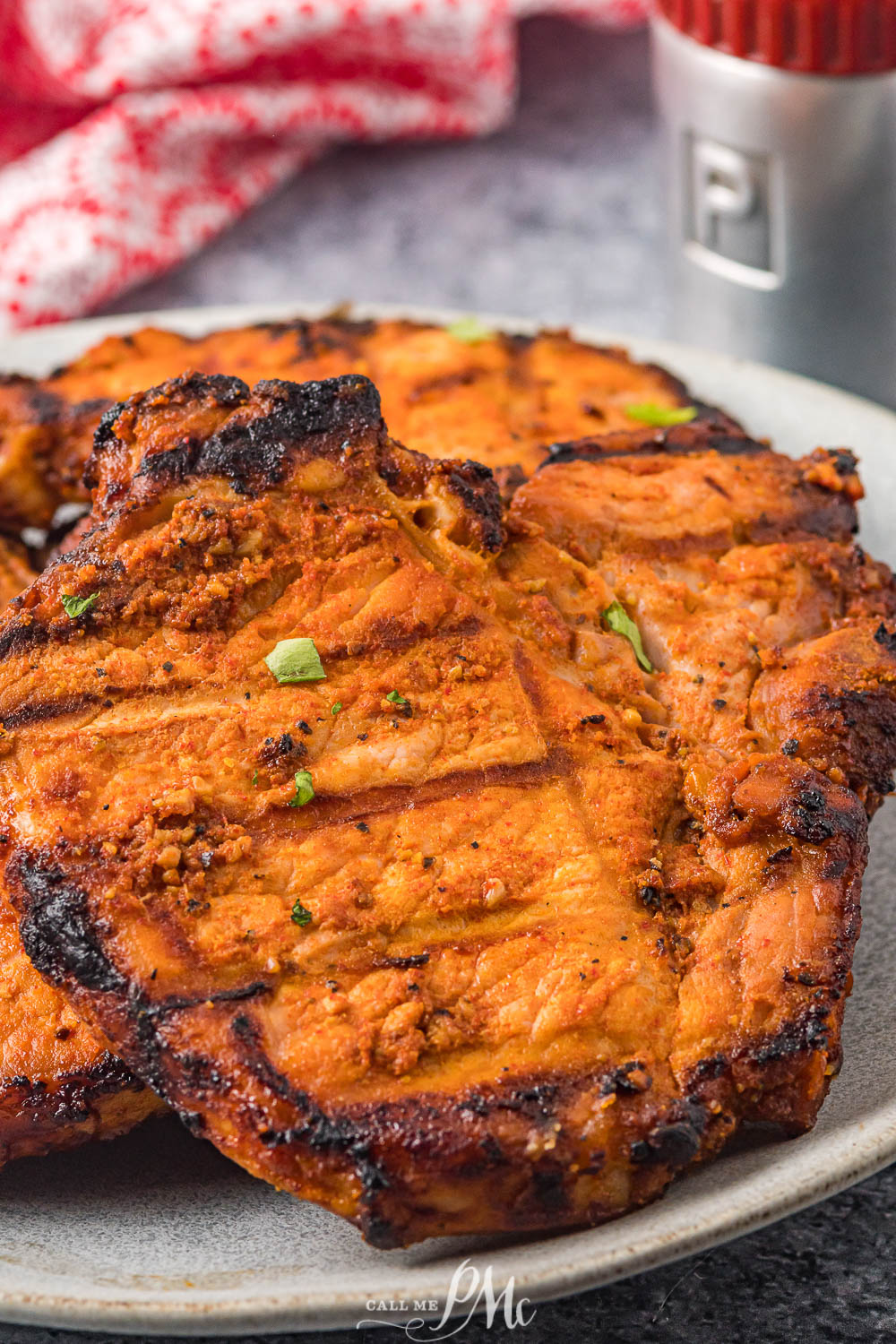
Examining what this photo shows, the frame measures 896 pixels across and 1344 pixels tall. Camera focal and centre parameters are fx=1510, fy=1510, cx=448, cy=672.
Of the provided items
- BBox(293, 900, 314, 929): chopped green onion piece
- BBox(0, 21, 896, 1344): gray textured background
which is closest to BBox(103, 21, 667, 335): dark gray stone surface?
Answer: BBox(0, 21, 896, 1344): gray textured background

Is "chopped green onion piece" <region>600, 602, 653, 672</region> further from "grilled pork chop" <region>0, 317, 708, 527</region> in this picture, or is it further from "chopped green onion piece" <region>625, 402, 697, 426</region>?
"chopped green onion piece" <region>625, 402, 697, 426</region>

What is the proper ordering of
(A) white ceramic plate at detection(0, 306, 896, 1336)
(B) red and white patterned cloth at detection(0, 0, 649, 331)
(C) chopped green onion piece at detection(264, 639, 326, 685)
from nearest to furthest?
(A) white ceramic plate at detection(0, 306, 896, 1336), (C) chopped green onion piece at detection(264, 639, 326, 685), (B) red and white patterned cloth at detection(0, 0, 649, 331)

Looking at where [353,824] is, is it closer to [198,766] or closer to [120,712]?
[198,766]

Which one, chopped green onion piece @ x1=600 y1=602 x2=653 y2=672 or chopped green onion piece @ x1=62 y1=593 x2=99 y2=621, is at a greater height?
chopped green onion piece @ x1=62 y1=593 x2=99 y2=621

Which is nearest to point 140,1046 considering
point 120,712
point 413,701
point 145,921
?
point 145,921

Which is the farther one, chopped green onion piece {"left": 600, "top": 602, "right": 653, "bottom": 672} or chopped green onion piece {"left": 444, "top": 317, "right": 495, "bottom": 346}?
chopped green onion piece {"left": 444, "top": 317, "right": 495, "bottom": 346}

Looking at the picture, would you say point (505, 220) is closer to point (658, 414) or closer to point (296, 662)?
point (658, 414)

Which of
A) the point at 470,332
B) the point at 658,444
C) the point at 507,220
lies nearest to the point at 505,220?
the point at 507,220
